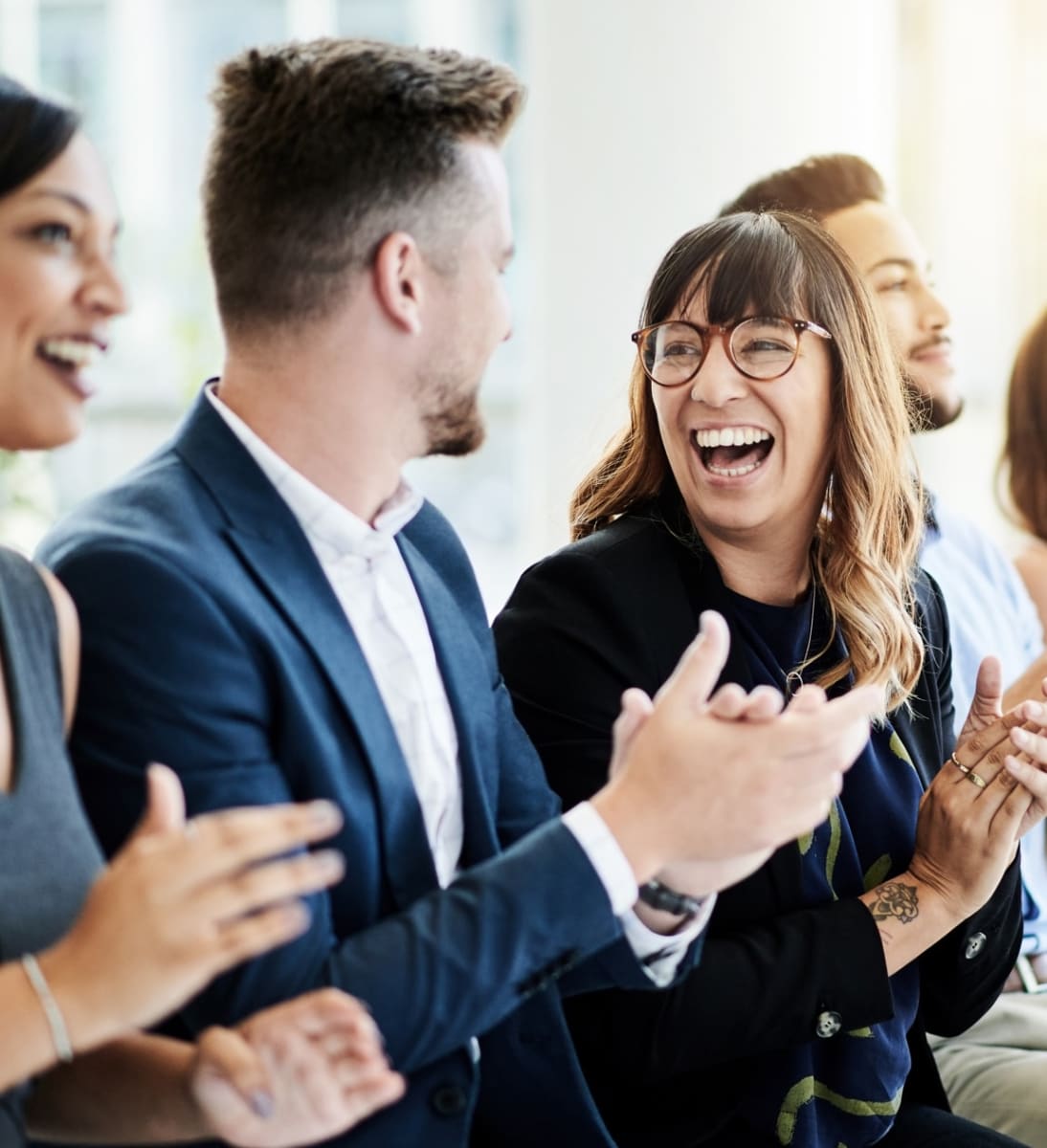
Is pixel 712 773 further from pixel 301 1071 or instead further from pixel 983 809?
pixel 983 809

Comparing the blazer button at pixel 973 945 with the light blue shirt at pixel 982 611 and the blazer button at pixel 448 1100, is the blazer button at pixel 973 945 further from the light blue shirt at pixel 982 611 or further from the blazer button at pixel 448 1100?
the blazer button at pixel 448 1100

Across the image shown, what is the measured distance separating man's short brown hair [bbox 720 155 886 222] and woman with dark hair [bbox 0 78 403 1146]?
1700 millimetres

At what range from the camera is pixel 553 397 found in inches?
158

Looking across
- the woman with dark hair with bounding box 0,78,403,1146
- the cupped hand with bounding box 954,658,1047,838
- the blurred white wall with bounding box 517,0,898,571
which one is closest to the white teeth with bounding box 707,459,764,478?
the cupped hand with bounding box 954,658,1047,838

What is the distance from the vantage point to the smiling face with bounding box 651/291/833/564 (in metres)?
1.84

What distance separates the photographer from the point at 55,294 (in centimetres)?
117

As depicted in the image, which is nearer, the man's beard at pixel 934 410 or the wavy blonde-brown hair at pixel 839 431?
the wavy blonde-brown hair at pixel 839 431

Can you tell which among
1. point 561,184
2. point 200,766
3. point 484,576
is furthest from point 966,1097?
point 484,576

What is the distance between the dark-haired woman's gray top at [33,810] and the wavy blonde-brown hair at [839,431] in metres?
0.94

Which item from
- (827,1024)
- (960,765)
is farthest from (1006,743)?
(827,1024)

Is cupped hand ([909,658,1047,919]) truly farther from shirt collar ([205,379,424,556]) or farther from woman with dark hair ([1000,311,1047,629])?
woman with dark hair ([1000,311,1047,629])

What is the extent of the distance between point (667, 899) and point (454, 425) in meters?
0.48

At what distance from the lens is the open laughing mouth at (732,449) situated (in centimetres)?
185

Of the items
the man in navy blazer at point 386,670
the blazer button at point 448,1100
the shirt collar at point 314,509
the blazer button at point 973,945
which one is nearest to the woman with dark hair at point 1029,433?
the blazer button at point 973,945
